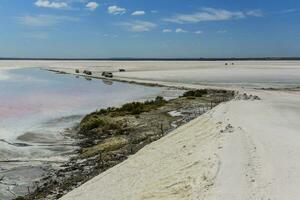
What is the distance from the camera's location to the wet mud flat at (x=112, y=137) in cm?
1673

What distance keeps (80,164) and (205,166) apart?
6.27m

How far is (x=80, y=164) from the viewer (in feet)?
62.8

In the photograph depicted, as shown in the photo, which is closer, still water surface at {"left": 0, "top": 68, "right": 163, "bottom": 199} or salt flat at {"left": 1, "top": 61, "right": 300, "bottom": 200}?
salt flat at {"left": 1, "top": 61, "right": 300, "bottom": 200}

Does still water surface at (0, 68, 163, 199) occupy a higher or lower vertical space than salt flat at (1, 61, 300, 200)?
lower

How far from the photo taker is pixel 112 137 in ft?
81.7

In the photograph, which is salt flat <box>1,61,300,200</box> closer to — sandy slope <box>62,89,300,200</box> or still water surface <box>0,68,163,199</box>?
sandy slope <box>62,89,300,200</box>

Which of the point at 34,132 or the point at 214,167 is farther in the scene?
the point at 34,132

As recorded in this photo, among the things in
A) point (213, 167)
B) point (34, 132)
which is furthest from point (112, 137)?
point (213, 167)

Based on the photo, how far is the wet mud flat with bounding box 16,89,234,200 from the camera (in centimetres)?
1673

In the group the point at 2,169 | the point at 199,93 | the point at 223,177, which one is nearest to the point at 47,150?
the point at 2,169

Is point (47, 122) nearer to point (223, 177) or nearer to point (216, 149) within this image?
point (216, 149)

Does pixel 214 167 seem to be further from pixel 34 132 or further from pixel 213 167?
pixel 34 132

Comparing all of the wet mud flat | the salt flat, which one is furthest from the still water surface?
the salt flat

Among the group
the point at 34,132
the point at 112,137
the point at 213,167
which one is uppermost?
the point at 213,167
